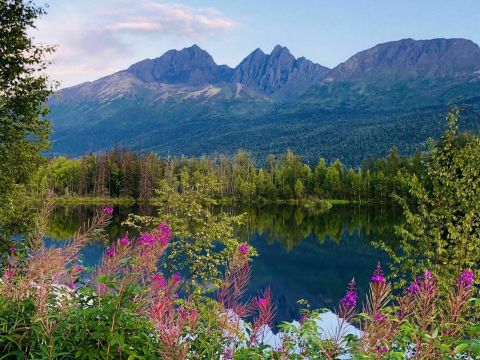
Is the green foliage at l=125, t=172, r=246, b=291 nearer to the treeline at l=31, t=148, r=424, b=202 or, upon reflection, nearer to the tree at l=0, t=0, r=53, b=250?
the tree at l=0, t=0, r=53, b=250

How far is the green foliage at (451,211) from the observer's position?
40.7 feet

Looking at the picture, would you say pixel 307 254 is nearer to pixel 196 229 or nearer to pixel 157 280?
pixel 196 229

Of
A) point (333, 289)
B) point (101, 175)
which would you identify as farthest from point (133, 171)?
point (333, 289)

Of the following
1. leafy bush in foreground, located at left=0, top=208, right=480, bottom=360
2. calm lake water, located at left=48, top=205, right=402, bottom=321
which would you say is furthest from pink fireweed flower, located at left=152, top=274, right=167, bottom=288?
calm lake water, located at left=48, top=205, right=402, bottom=321

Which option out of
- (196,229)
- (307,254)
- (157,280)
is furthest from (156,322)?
(307,254)

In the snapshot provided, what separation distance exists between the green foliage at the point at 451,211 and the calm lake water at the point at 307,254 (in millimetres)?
14352

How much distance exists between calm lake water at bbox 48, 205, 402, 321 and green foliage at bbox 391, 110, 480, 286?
47.1ft

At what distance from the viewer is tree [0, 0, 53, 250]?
14516 mm

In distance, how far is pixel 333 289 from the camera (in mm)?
37906

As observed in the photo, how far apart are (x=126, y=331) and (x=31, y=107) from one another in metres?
12.6

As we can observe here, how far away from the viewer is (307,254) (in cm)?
5238

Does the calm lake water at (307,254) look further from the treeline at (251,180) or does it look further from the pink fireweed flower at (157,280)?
the treeline at (251,180)

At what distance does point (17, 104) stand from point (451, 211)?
14.1 m

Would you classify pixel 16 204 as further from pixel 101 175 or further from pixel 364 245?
pixel 101 175
